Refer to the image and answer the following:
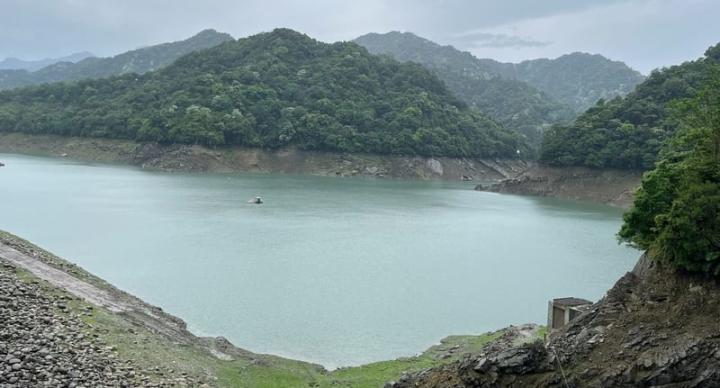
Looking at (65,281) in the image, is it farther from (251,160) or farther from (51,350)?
(251,160)

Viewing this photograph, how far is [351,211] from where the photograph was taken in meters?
54.5

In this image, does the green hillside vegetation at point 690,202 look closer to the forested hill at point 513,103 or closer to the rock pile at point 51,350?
the rock pile at point 51,350

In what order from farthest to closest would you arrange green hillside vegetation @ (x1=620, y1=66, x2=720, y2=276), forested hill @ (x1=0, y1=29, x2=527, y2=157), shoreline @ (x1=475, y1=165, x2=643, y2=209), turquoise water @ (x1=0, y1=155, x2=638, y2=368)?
forested hill @ (x1=0, y1=29, x2=527, y2=157), shoreline @ (x1=475, y1=165, x2=643, y2=209), turquoise water @ (x1=0, y1=155, x2=638, y2=368), green hillside vegetation @ (x1=620, y1=66, x2=720, y2=276)

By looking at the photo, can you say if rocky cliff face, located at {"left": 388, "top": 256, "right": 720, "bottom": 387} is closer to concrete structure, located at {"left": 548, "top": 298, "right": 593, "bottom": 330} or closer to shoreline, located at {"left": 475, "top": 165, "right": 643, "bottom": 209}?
concrete structure, located at {"left": 548, "top": 298, "right": 593, "bottom": 330}

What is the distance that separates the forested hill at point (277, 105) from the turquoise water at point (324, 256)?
95.7 feet

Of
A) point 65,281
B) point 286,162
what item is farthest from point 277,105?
point 65,281

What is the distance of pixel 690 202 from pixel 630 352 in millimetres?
3530

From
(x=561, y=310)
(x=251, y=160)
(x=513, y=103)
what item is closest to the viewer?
(x=561, y=310)

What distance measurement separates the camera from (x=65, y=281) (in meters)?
20.1

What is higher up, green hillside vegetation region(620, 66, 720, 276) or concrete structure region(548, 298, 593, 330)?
green hillside vegetation region(620, 66, 720, 276)

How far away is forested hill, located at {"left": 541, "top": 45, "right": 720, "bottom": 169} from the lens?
68.8m

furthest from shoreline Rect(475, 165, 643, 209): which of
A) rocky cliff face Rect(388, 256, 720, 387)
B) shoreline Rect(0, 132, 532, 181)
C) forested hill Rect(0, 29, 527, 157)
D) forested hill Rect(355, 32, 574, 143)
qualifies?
forested hill Rect(355, 32, 574, 143)

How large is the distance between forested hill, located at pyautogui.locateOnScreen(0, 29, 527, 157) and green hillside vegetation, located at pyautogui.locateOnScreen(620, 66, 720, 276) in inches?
3170

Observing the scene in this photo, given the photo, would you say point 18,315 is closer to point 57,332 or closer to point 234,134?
point 57,332
